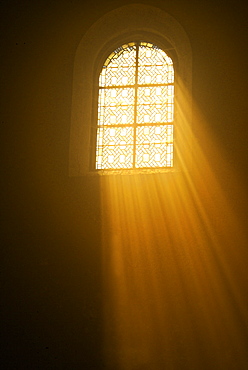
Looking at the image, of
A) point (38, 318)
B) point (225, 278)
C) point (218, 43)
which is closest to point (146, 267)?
point (225, 278)

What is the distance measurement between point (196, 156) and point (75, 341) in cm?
242

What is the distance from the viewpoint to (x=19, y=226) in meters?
6.98

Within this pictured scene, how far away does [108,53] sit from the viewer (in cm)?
767

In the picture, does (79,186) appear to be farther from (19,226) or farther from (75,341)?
(75,341)

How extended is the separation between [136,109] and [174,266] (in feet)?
6.89

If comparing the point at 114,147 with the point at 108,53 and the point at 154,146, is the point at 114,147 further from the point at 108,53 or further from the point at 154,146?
the point at 108,53

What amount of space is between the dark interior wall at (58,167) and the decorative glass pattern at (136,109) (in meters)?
0.43

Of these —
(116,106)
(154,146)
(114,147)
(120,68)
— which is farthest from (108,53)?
(154,146)

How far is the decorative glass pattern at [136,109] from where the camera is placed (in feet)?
23.6

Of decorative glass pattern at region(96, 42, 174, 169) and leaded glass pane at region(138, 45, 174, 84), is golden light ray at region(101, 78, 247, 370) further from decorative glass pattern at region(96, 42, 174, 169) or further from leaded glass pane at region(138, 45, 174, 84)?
leaded glass pane at region(138, 45, 174, 84)

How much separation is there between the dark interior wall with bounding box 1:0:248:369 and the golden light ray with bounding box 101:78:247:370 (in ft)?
0.33

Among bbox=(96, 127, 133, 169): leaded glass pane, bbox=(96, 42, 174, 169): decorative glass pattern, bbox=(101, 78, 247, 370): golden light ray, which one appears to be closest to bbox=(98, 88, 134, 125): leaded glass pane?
bbox=(96, 42, 174, 169): decorative glass pattern

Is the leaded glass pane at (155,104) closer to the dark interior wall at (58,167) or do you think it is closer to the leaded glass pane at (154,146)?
the leaded glass pane at (154,146)

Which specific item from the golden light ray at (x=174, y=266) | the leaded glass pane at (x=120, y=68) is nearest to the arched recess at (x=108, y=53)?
the leaded glass pane at (x=120, y=68)
